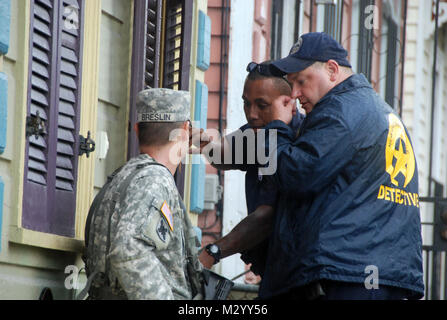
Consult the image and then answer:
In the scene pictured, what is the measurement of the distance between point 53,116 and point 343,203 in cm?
151

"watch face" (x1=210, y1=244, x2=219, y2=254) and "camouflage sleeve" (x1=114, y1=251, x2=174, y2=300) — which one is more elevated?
"watch face" (x1=210, y1=244, x2=219, y2=254)

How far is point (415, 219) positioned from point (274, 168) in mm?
720

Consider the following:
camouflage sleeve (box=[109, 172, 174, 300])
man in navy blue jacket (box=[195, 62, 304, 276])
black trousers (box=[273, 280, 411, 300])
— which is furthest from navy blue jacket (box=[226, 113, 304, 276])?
camouflage sleeve (box=[109, 172, 174, 300])

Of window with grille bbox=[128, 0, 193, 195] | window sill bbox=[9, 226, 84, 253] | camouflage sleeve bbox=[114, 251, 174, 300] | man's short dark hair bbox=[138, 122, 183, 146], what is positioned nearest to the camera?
camouflage sleeve bbox=[114, 251, 174, 300]

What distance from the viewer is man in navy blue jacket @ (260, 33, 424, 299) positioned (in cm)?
454

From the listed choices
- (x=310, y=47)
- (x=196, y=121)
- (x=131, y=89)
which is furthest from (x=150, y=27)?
(x=310, y=47)

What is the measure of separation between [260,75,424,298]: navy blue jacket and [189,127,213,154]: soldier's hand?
355mm

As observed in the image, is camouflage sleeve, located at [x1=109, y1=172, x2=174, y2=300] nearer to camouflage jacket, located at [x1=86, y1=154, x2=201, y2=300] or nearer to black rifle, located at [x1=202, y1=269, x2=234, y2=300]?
camouflage jacket, located at [x1=86, y1=154, x2=201, y2=300]

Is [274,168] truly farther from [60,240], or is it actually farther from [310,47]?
[60,240]

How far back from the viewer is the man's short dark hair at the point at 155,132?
4500mm

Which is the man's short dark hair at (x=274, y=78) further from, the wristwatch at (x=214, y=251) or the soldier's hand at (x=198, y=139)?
the wristwatch at (x=214, y=251)

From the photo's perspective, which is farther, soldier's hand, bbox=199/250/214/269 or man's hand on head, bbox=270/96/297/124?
man's hand on head, bbox=270/96/297/124

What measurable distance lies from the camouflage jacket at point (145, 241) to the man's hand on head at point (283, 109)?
0.83 m
